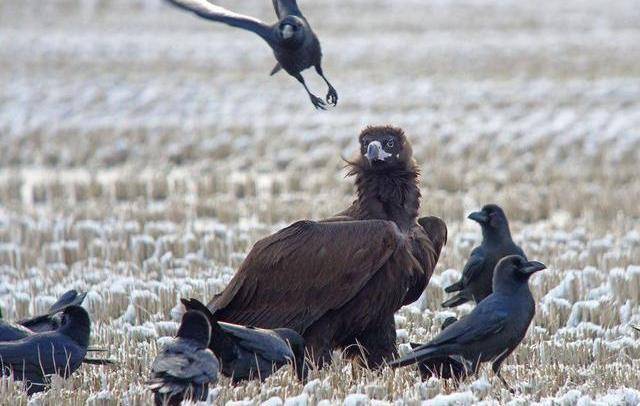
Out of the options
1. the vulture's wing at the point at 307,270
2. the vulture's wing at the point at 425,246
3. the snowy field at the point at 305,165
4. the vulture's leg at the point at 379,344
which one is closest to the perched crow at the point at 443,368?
the snowy field at the point at 305,165

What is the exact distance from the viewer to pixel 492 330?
19.3 feet

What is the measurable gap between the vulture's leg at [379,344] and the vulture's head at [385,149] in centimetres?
84

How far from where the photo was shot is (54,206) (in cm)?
1282

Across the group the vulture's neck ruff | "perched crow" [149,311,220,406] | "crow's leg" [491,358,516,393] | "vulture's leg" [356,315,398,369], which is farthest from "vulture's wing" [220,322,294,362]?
"crow's leg" [491,358,516,393]

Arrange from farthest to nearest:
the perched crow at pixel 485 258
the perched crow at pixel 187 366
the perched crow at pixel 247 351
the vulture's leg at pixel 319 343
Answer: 1. the perched crow at pixel 485 258
2. the vulture's leg at pixel 319 343
3. the perched crow at pixel 247 351
4. the perched crow at pixel 187 366

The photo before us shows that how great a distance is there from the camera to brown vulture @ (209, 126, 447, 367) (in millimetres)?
6121

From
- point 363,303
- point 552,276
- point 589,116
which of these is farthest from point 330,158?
point 363,303

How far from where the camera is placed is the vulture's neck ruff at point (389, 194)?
6387 millimetres

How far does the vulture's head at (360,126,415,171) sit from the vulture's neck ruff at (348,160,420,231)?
18 mm

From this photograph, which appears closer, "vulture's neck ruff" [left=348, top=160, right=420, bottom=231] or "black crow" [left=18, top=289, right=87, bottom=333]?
"vulture's neck ruff" [left=348, top=160, right=420, bottom=231]

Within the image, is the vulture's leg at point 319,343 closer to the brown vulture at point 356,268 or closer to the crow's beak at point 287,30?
the brown vulture at point 356,268

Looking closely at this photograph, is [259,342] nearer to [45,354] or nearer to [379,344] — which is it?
[379,344]

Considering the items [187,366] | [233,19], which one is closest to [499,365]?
[187,366]

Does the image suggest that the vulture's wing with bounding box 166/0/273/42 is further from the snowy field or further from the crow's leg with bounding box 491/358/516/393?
the crow's leg with bounding box 491/358/516/393
